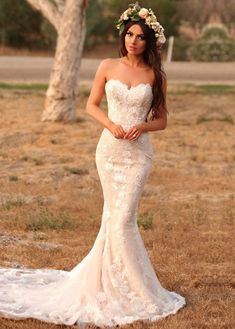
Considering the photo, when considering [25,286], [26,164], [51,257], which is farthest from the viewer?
[26,164]

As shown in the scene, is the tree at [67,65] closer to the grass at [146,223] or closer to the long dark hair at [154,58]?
the grass at [146,223]

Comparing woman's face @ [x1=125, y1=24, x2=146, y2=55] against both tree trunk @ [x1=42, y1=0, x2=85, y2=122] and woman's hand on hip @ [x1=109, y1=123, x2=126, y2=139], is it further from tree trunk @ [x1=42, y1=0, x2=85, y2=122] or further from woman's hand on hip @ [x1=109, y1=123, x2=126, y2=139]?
tree trunk @ [x1=42, y1=0, x2=85, y2=122]

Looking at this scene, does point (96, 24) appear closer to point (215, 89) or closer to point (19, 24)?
point (19, 24)

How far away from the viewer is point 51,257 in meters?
8.22

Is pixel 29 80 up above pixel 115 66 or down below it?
below

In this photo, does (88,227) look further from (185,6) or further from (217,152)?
(185,6)

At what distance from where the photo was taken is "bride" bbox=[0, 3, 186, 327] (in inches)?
252

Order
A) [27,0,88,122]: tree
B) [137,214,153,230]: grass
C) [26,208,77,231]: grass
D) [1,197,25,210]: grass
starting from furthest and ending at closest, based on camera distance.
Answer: [27,0,88,122]: tree < [1,197,25,210]: grass < [137,214,153,230]: grass < [26,208,77,231]: grass

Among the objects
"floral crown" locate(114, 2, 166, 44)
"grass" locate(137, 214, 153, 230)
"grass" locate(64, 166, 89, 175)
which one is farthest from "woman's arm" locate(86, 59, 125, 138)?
"grass" locate(64, 166, 89, 175)

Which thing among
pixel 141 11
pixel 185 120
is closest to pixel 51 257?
pixel 141 11

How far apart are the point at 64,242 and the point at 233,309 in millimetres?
2622

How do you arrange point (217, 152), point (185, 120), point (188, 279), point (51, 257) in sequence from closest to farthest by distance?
point (188, 279), point (51, 257), point (217, 152), point (185, 120)

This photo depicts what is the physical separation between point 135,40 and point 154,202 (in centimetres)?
517

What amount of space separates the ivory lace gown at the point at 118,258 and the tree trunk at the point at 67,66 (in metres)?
11.0
